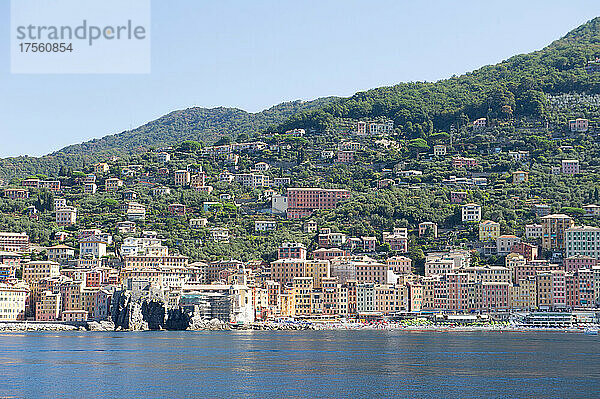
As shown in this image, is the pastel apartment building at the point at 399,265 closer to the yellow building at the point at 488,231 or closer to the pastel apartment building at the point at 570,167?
the yellow building at the point at 488,231

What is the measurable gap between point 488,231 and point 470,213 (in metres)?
4.07

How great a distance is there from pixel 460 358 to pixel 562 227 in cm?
5475

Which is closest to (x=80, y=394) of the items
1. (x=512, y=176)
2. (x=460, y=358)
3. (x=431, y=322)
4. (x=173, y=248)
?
(x=460, y=358)

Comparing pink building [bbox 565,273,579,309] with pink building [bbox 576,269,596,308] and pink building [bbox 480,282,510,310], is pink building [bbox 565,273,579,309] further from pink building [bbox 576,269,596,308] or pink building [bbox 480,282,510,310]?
pink building [bbox 480,282,510,310]

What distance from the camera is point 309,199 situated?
4931 inches

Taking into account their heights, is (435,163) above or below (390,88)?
below

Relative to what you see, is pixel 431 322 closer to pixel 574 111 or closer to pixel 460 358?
pixel 460 358

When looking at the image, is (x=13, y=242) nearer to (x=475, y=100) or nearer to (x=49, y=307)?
(x=49, y=307)

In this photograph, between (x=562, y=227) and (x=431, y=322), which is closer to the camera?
(x=431, y=322)

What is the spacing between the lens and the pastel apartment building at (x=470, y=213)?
115m

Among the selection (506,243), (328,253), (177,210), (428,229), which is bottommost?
(328,253)

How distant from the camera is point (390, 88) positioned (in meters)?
176

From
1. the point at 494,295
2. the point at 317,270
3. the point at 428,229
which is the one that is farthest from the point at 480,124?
the point at 494,295

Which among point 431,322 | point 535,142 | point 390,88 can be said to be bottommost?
point 431,322
